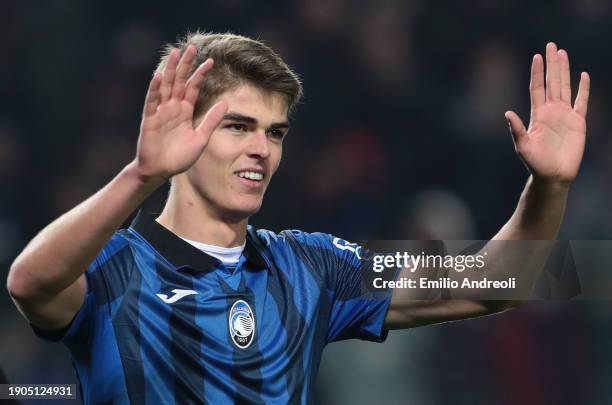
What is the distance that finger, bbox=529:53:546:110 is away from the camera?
3.15 m

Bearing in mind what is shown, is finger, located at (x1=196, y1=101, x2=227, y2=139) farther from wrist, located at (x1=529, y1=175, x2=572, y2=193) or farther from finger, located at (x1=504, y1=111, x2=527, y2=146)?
wrist, located at (x1=529, y1=175, x2=572, y2=193)

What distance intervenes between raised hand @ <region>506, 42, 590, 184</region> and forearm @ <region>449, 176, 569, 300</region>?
6 cm

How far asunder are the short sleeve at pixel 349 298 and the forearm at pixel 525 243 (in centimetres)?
26

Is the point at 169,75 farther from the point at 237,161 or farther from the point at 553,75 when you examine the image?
the point at 553,75

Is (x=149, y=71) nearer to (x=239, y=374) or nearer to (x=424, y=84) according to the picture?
(x=424, y=84)

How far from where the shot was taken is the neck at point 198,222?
320 centimetres

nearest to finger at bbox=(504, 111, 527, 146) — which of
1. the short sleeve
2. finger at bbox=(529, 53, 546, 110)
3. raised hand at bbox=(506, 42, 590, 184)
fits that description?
raised hand at bbox=(506, 42, 590, 184)

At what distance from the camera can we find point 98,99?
7453 mm

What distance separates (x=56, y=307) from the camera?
8.72 feet

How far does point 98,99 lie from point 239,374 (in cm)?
483

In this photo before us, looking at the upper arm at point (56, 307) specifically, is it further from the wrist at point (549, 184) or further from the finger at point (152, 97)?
the wrist at point (549, 184)

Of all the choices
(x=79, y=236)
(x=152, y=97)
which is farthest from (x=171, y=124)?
(x=79, y=236)

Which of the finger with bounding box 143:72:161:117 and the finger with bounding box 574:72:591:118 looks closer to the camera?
the finger with bounding box 143:72:161:117

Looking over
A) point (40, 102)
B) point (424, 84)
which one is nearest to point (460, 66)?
point (424, 84)
